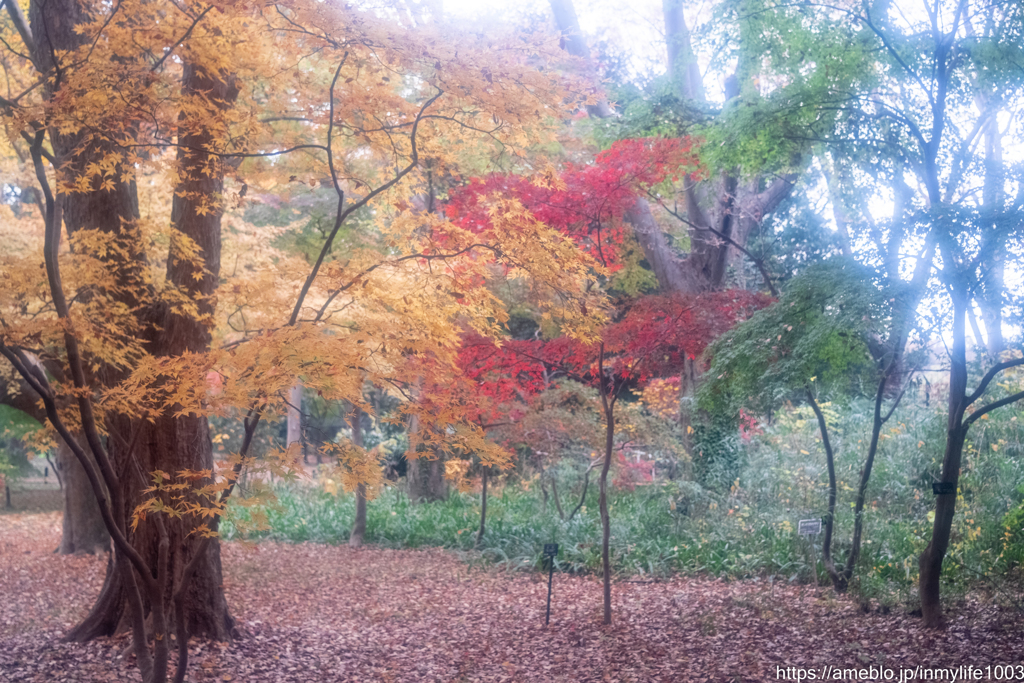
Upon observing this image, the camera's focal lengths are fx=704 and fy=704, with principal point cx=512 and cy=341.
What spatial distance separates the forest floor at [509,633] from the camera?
5.04 m

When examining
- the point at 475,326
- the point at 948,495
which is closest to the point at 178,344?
the point at 475,326

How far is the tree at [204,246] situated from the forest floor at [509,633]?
2.14 feet

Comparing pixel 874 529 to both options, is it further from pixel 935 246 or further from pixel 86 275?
pixel 86 275

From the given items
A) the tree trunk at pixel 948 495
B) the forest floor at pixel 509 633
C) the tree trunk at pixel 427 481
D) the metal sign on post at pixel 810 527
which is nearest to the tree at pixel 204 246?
the forest floor at pixel 509 633

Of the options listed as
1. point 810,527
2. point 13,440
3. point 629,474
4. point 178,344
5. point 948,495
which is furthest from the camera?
point 13,440

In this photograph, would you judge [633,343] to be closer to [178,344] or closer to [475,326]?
[475,326]

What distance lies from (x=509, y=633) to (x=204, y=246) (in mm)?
4427

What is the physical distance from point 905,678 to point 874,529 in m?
3.58

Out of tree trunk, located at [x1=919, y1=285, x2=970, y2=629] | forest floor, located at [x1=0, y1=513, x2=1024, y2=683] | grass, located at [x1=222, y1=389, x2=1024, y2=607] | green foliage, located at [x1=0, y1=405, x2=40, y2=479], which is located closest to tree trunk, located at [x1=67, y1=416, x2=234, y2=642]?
forest floor, located at [x1=0, y1=513, x2=1024, y2=683]

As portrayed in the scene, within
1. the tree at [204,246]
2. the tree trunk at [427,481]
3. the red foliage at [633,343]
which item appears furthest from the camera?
the tree trunk at [427,481]

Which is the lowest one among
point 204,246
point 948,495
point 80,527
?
point 80,527

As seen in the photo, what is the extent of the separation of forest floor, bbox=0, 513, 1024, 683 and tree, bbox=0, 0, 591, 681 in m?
0.65

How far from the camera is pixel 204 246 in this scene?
605cm

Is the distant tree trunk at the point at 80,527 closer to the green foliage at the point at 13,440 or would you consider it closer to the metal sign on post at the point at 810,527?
the green foliage at the point at 13,440
